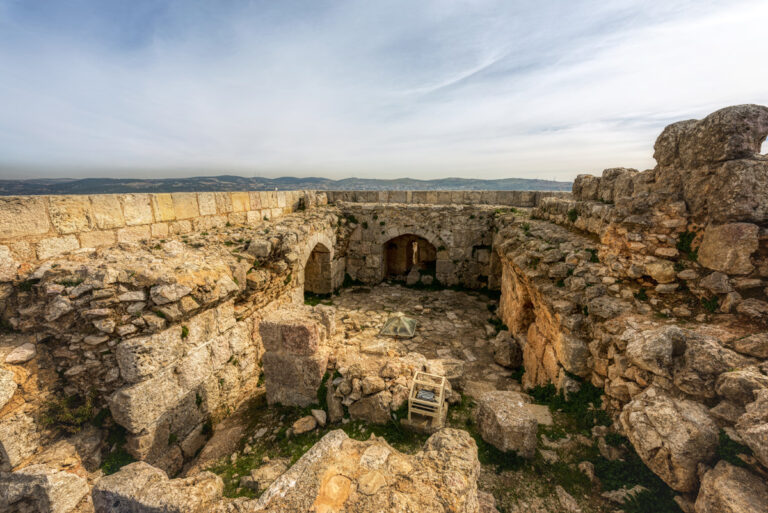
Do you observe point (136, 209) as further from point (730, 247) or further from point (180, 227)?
point (730, 247)

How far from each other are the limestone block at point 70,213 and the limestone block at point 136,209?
0.50m

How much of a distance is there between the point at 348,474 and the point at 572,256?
4.76 meters

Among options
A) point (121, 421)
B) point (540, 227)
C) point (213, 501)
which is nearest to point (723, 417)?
point (213, 501)

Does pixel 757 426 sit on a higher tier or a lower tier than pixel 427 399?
higher

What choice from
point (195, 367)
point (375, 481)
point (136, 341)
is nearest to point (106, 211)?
point (136, 341)

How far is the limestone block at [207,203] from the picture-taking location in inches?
250

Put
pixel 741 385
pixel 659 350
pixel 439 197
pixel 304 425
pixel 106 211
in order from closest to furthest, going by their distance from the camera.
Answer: pixel 741 385, pixel 659 350, pixel 304 425, pixel 106 211, pixel 439 197

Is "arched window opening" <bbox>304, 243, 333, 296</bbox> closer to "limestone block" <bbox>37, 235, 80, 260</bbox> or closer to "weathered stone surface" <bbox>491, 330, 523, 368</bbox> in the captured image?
"weathered stone surface" <bbox>491, 330, 523, 368</bbox>

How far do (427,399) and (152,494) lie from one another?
301 cm

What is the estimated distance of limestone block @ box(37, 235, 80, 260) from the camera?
395 centimetres

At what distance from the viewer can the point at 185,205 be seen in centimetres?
599

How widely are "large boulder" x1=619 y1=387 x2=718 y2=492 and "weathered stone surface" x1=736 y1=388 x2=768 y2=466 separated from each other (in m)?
0.25

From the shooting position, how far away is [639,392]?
128 inches

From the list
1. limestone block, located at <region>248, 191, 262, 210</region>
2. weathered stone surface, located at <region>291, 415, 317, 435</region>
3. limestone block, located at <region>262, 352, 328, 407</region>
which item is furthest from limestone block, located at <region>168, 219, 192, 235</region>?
weathered stone surface, located at <region>291, 415, 317, 435</region>
